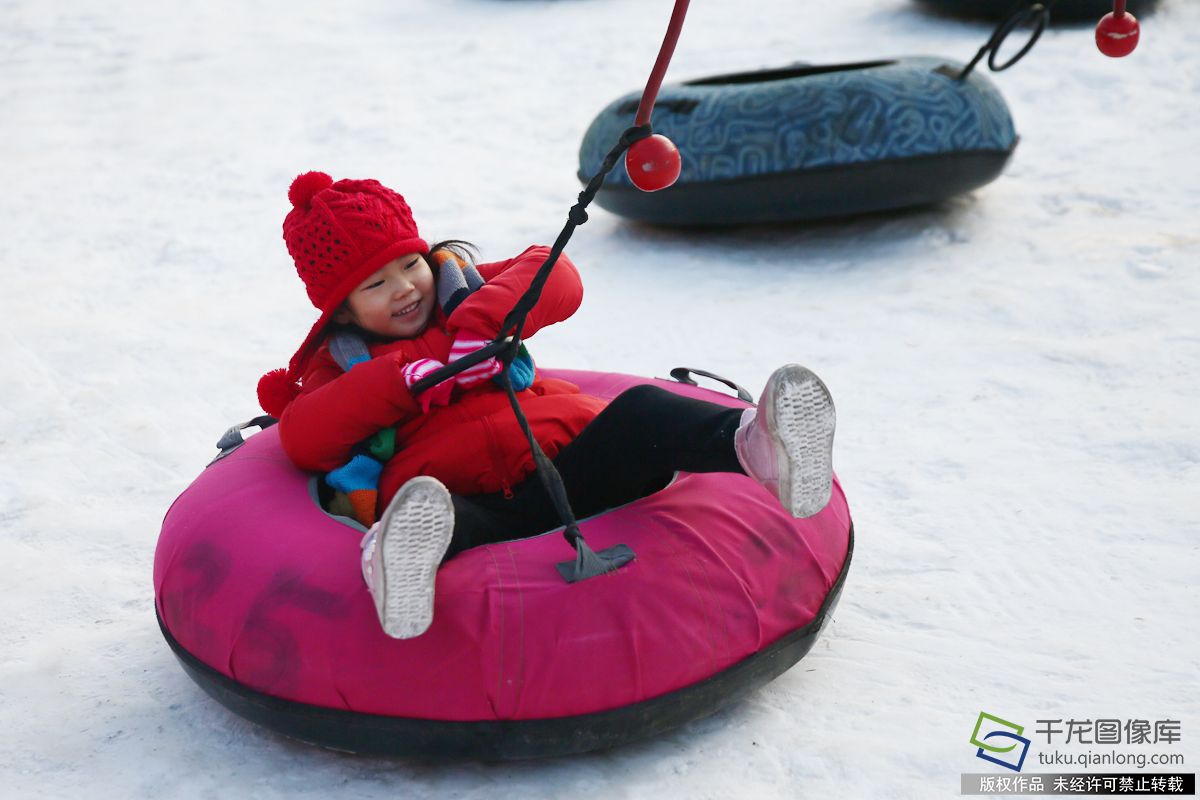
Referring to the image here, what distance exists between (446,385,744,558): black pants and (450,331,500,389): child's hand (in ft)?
0.68

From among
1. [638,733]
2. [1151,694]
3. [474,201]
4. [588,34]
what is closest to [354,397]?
[638,733]

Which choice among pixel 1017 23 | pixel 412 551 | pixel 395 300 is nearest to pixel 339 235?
pixel 395 300

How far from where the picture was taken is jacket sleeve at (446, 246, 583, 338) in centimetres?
234

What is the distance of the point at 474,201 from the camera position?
5938 mm

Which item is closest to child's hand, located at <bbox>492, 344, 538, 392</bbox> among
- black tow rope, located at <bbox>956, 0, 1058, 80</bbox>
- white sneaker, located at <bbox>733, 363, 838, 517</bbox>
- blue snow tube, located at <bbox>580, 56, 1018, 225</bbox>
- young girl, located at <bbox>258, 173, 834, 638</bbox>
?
young girl, located at <bbox>258, 173, 834, 638</bbox>

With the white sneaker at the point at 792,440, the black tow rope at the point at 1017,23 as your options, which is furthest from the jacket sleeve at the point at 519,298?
the black tow rope at the point at 1017,23

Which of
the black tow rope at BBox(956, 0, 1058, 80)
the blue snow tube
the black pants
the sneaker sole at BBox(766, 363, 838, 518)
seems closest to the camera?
the sneaker sole at BBox(766, 363, 838, 518)

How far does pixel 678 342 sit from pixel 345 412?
2.10 m

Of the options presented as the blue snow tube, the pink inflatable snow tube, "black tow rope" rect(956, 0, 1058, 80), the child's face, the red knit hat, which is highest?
the red knit hat

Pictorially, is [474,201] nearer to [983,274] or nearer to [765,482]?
[983,274]

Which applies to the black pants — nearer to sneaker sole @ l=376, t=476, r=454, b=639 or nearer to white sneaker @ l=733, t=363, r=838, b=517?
white sneaker @ l=733, t=363, r=838, b=517

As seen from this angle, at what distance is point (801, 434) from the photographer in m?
2.02

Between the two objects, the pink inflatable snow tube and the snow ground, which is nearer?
the pink inflatable snow tube

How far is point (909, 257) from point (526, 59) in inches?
165
